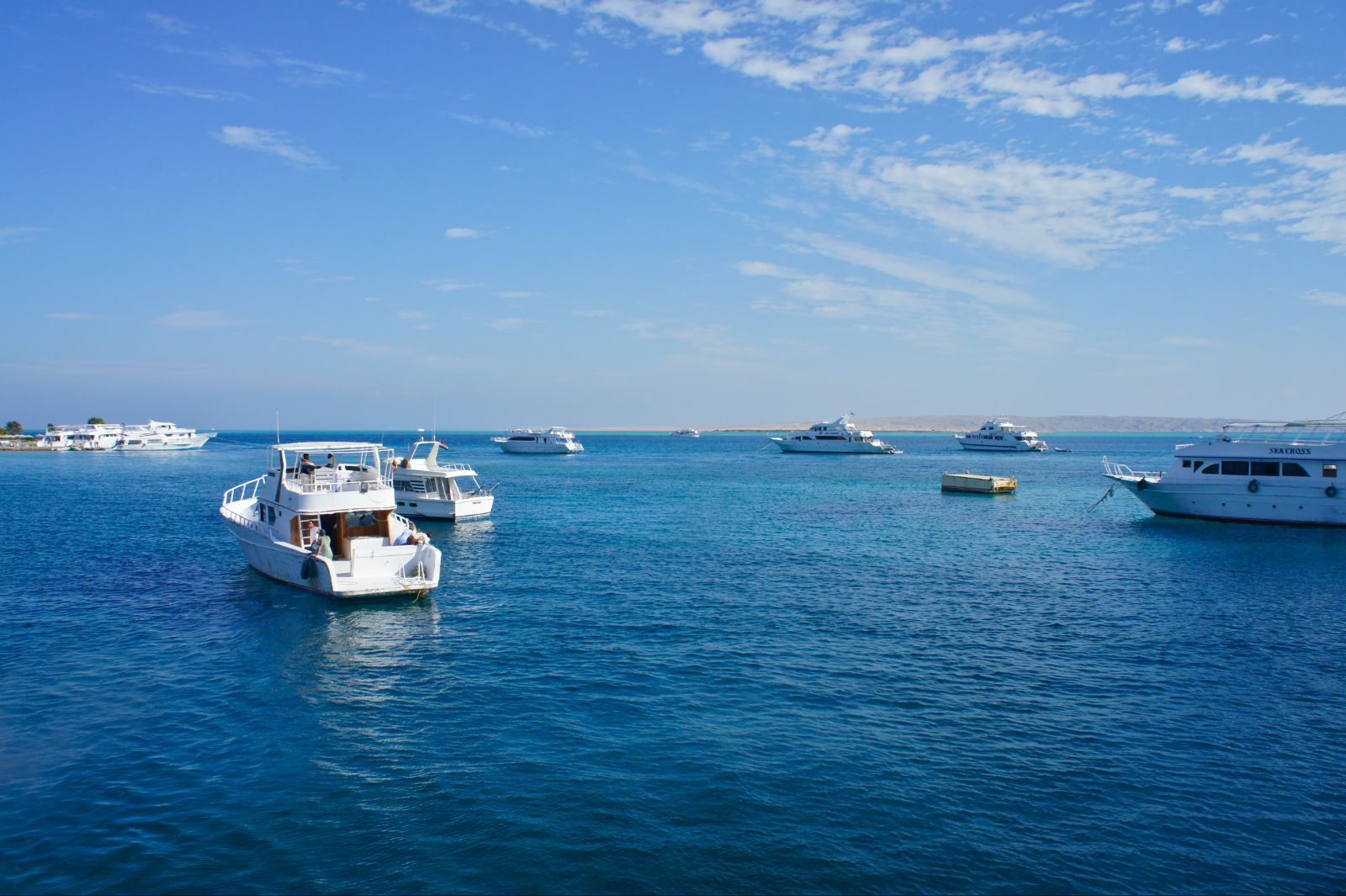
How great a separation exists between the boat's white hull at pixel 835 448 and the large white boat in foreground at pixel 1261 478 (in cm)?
11091

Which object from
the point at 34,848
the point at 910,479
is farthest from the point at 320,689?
the point at 910,479

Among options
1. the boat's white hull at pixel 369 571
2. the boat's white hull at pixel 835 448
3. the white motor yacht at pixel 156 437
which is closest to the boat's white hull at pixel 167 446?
the white motor yacht at pixel 156 437

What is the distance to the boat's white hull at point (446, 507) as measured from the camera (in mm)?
56156

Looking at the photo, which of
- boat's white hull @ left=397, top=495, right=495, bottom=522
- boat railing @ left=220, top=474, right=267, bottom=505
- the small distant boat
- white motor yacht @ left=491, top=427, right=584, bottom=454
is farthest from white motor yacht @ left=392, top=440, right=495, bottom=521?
white motor yacht @ left=491, top=427, right=584, bottom=454

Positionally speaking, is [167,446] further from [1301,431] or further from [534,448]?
[1301,431]

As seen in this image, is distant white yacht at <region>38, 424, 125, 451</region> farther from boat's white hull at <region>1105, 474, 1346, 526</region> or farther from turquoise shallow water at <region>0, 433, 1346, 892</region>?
boat's white hull at <region>1105, 474, 1346, 526</region>

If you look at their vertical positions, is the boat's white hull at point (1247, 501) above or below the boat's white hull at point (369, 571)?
above

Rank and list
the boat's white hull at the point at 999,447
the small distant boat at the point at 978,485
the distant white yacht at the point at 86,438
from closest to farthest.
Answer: the small distant boat at the point at 978,485 → the distant white yacht at the point at 86,438 → the boat's white hull at the point at 999,447

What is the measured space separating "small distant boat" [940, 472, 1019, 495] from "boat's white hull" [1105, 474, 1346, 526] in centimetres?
2111

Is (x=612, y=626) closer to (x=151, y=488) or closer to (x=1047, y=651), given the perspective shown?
(x=1047, y=651)

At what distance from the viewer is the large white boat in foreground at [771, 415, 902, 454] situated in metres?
167

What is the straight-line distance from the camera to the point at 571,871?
1259 cm

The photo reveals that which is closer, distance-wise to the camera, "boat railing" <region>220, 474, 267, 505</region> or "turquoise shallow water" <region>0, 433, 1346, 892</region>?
"turquoise shallow water" <region>0, 433, 1346, 892</region>

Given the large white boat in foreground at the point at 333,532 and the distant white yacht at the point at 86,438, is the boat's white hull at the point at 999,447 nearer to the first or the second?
the large white boat in foreground at the point at 333,532
